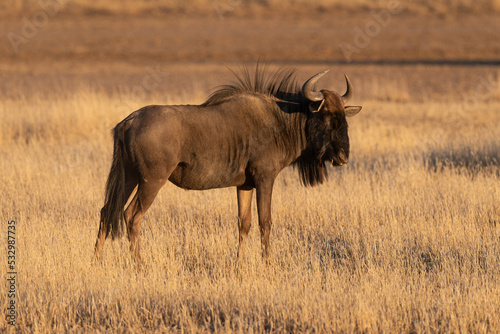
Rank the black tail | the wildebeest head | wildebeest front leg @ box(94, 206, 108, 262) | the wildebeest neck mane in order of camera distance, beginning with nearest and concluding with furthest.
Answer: the black tail < wildebeest front leg @ box(94, 206, 108, 262) < the wildebeest head < the wildebeest neck mane

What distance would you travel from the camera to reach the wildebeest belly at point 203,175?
7.17 metres

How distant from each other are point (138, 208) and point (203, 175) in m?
0.69

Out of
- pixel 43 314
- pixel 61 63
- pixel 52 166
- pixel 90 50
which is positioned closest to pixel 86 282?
pixel 43 314

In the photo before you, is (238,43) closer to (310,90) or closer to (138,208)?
(310,90)

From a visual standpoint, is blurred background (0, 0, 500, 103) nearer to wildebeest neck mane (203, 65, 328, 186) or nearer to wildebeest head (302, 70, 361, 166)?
wildebeest neck mane (203, 65, 328, 186)

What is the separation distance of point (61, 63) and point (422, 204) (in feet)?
79.5

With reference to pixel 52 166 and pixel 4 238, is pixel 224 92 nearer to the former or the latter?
pixel 4 238

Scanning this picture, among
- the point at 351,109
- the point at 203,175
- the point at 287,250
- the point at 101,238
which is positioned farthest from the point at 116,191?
the point at 351,109

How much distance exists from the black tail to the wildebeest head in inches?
73.4

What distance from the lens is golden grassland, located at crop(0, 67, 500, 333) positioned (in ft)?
19.6

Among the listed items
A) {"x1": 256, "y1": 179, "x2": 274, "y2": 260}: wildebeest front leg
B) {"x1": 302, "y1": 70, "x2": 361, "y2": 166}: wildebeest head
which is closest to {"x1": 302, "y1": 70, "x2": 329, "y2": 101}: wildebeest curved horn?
{"x1": 302, "y1": 70, "x2": 361, "y2": 166}: wildebeest head

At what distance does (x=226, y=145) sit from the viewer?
7262mm

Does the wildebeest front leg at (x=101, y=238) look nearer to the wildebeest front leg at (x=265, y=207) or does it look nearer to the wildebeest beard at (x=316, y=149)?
the wildebeest front leg at (x=265, y=207)

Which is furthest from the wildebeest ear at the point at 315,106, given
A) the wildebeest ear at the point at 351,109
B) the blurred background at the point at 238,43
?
the blurred background at the point at 238,43
